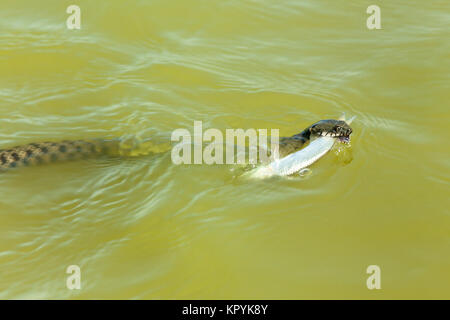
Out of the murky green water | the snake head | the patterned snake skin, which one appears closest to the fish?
the murky green water

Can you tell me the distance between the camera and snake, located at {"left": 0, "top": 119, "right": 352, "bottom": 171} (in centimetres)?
618

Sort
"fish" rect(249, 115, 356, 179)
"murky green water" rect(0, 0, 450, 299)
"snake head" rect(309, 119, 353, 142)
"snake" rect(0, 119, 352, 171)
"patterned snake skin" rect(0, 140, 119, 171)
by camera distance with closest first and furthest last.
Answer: "murky green water" rect(0, 0, 450, 299) < "fish" rect(249, 115, 356, 179) < "snake head" rect(309, 119, 353, 142) < "snake" rect(0, 119, 352, 171) < "patterned snake skin" rect(0, 140, 119, 171)

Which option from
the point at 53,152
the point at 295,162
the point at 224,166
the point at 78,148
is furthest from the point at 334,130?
the point at 53,152

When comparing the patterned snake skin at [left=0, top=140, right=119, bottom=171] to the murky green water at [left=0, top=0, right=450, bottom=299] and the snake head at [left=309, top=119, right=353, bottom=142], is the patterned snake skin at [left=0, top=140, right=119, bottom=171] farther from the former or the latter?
the snake head at [left=309, top=119, right=353, bottom=142]

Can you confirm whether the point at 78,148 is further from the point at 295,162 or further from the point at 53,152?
the point at 295,162

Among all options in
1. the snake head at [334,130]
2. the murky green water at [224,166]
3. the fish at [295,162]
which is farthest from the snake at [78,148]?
the fish at [295,162]

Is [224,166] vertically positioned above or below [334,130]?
below

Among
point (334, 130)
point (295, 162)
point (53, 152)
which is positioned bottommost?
point (295, 162)

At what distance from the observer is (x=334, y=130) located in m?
6.09

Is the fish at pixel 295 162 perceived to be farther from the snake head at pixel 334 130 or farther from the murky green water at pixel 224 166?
the snake head at pixel 334 130

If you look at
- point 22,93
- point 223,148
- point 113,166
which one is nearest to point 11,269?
point 113,166

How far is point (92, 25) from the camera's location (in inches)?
355

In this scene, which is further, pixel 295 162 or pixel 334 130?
pixel 334 130

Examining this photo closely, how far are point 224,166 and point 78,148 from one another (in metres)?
1.82
